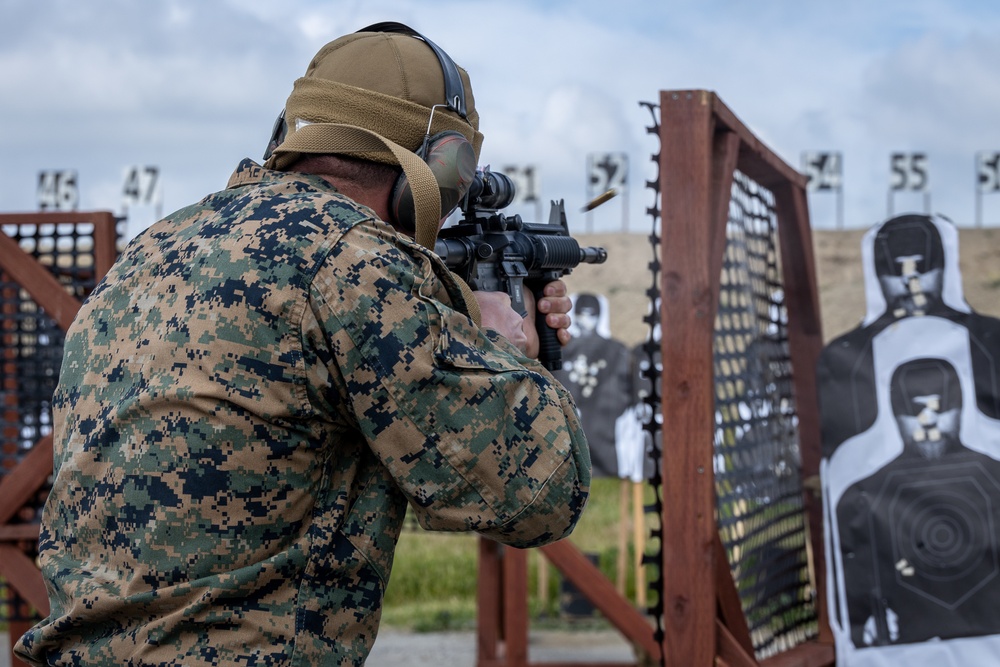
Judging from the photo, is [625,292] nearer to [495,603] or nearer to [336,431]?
[495,603]

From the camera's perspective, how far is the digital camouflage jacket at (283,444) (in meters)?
1.52

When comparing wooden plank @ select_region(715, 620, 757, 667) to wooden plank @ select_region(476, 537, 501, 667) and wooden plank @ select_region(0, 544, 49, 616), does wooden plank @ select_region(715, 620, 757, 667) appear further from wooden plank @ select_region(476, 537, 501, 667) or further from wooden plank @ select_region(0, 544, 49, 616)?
wooden plank @ select_region(476, 537, 501, 667)

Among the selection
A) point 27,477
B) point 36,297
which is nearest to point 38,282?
point 36,297

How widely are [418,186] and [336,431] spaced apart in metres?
0.41

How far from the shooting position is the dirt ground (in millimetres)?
30266

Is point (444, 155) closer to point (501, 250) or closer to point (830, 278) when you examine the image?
point (501, 250)

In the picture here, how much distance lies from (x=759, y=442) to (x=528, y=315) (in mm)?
1335

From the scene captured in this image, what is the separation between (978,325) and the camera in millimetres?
3391

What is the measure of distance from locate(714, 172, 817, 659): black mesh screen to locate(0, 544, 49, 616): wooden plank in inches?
94.0

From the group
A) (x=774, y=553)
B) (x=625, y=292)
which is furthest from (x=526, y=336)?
(x=625, y=292)

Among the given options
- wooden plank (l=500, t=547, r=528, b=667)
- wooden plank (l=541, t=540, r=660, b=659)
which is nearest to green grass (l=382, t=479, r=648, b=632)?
wooden plank (l=500, t=547, r=528, b=667)

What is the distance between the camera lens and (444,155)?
180cm

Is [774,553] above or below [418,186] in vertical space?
below

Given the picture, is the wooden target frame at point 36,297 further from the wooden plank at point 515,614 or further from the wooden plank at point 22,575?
the wooden plank at point 515,614
